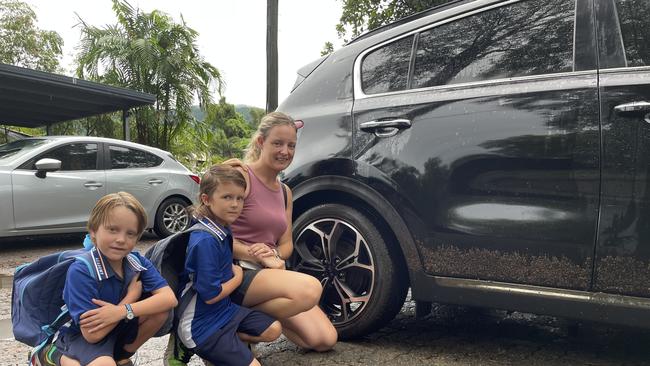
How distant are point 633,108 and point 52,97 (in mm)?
10472

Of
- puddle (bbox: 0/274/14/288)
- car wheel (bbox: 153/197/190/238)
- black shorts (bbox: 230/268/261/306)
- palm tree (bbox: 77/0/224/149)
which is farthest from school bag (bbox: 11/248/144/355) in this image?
palm tree (bbox: 77/0/224/149)

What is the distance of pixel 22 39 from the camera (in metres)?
19.8

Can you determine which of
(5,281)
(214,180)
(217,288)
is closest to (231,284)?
(217,288)

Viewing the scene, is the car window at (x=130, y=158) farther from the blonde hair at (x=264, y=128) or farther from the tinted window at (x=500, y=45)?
the tinted window at (x=500, y=45)

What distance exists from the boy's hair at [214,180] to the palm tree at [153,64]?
13.0 meters

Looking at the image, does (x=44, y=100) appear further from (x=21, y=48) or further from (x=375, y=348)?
(x=21, y=48)

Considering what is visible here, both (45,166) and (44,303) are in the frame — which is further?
(45,166)

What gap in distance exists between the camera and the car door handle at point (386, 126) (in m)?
2.57

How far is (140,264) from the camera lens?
2055 mm

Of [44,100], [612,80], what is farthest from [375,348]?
[44,100]

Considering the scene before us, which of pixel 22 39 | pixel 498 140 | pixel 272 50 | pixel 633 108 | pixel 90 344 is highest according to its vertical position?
pixel 22 39

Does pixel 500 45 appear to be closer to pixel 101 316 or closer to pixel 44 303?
pixel 101 316

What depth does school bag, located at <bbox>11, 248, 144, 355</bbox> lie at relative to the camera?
1.93 metres

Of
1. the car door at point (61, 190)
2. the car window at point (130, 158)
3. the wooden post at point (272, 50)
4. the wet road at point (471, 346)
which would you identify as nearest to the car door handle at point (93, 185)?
the car door at point (61, 190)
